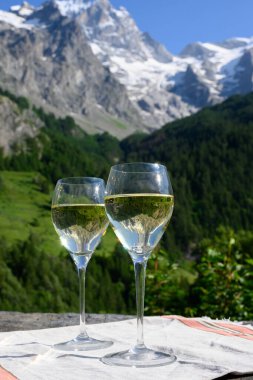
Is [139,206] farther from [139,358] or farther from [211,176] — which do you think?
[211,176]

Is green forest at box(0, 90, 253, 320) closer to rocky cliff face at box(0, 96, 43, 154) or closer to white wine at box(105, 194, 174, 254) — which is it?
rocky cliff face at box(0, 96, 43, 154)

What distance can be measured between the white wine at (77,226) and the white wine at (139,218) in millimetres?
422

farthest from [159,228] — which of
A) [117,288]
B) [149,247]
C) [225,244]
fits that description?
[117,288]

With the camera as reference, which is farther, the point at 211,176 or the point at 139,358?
the point at 211,176

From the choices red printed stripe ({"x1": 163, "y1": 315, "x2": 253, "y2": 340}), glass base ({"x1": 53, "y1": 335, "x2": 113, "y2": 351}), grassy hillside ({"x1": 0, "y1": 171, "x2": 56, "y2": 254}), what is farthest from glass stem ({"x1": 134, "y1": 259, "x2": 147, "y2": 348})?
grassy hillside ({"x1": 0, "y1": 171, "x2": 56, "y2": 254})

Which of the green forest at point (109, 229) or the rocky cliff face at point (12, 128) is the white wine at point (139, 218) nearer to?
the green forest at point (109, 229)

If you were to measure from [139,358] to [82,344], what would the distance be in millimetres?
501

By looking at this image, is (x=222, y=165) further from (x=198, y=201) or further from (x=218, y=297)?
(x=218, y=297)

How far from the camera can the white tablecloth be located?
1858mm

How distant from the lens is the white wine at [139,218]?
7.81 ft

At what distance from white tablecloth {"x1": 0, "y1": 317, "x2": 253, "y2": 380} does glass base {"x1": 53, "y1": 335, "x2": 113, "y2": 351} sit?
0.17 ft

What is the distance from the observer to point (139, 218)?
7.85 ft

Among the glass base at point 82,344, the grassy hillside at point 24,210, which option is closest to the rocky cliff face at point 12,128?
the grassy hillside at point 24,210

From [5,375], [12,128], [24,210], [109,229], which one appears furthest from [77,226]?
[12,128]
